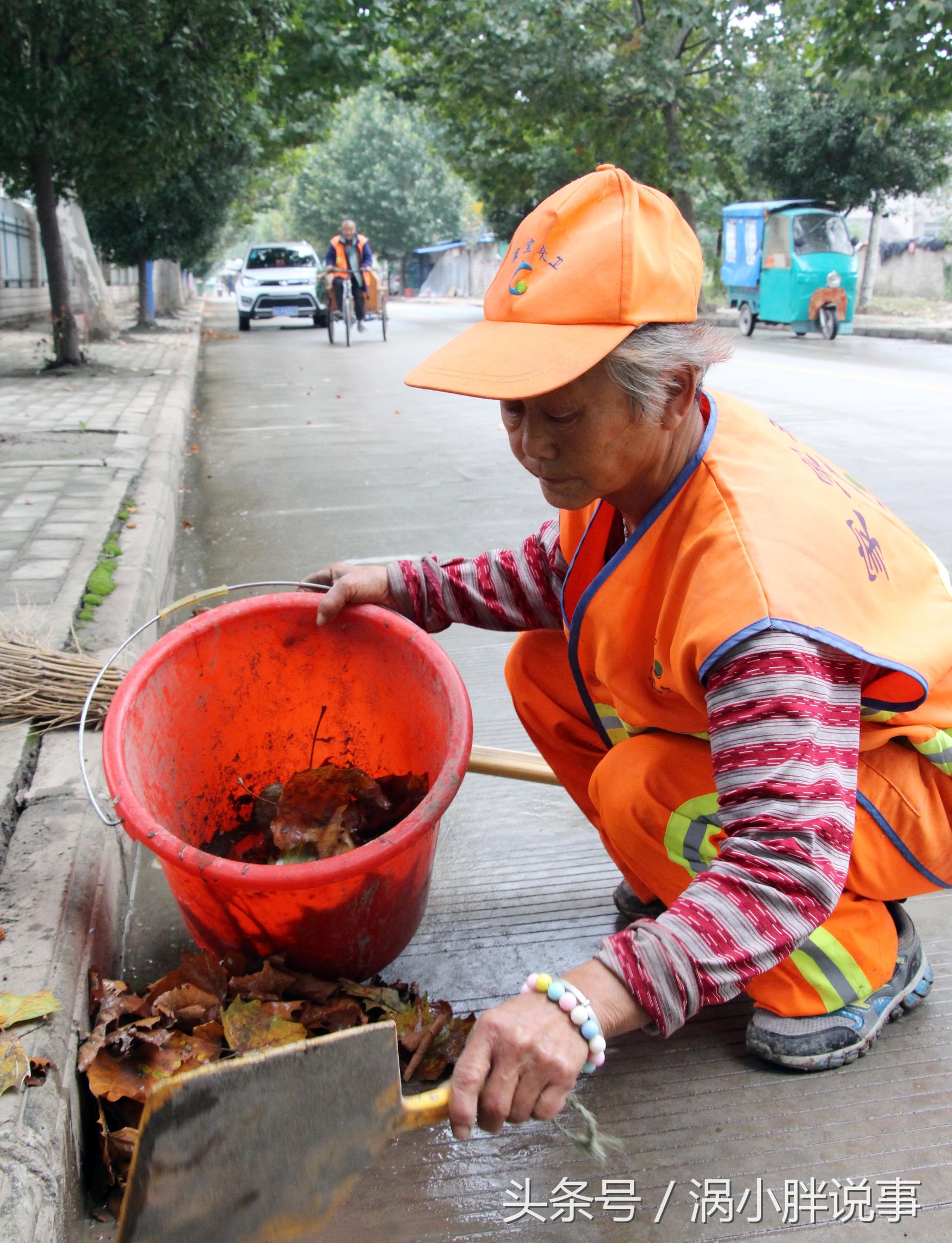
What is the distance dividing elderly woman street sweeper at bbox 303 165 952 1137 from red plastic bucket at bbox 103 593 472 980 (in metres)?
0.35

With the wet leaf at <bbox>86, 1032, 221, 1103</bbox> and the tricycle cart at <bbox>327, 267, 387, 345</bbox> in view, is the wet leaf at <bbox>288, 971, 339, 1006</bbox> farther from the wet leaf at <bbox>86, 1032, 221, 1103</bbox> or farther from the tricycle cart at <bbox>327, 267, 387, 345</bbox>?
the tricycle cart at <bbox>327, 267, 387, 345</bbox>

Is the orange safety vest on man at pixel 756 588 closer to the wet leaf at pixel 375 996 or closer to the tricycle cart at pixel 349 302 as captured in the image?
the wet leaf at pixel 375 996

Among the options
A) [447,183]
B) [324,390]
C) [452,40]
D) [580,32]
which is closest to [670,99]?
[580,32]

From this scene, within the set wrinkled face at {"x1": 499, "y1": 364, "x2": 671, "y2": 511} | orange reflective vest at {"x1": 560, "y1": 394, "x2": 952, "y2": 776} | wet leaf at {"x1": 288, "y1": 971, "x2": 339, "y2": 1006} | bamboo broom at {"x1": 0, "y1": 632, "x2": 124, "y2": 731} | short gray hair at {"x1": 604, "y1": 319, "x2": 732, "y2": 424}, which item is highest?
short gray hair at {"x1": 604, "y1": 319, "x2": 732, "y2": 424}

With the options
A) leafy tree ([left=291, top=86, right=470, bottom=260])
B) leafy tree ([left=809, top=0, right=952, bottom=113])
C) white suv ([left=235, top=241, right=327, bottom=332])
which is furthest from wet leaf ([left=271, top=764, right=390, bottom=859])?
leafy tree ([left=291, top=86, right=470, bottom=260])

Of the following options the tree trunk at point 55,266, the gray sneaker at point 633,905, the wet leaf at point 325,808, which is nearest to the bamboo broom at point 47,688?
the wet leaf at point 325,808

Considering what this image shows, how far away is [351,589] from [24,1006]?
0.88 metres

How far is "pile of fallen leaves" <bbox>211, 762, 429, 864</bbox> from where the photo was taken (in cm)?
193

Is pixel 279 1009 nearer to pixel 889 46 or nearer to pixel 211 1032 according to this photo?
pixel 211 1032

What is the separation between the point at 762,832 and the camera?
120cm

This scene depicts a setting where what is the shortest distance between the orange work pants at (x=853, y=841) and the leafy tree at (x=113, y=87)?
8037 millimetres

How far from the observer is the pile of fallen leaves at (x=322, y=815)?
6.33ft

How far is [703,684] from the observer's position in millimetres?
1330

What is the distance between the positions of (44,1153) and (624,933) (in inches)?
29.4
